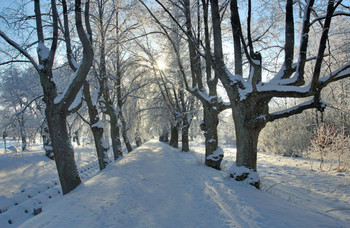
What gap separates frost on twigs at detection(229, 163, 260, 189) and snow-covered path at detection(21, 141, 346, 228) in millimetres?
243

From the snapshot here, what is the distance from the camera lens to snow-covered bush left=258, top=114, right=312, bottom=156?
48.8ft

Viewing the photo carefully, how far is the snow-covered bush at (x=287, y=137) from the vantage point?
48.8 feet

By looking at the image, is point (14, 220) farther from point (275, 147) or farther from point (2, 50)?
point (275, 147)

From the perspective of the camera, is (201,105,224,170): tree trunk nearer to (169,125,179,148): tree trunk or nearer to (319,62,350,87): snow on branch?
(319,62,350,87): snow on branch

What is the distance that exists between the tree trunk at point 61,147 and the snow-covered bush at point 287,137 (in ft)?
51.7

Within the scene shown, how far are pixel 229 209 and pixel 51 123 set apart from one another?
473 centimetres

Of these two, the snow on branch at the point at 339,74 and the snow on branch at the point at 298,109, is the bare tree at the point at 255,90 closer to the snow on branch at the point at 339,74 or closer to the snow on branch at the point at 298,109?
the snow on branch at the point at 298,109

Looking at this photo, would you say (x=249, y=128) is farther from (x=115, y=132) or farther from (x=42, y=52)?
(x=115, y=132)

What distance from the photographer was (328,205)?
450 cm

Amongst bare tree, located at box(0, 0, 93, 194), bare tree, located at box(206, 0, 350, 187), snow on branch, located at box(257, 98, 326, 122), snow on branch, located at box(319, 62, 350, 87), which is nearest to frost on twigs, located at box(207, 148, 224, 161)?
bare tree, located at box(206, 0, 350, 187)

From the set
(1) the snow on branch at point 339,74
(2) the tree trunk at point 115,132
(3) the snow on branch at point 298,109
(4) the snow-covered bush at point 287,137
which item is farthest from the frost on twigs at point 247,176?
(4) the snow-covered bush at point 287,137

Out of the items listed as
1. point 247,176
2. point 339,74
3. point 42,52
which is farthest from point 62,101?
point 339,74

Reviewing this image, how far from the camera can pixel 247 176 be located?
483cm

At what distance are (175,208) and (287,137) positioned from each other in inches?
619
